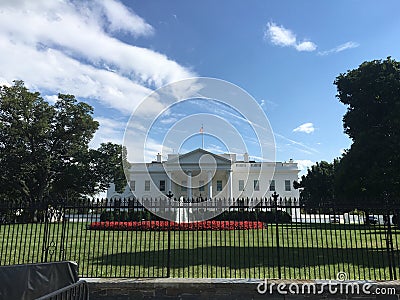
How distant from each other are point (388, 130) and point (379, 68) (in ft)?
9.54

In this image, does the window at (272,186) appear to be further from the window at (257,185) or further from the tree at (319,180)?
the tree at (319,180)

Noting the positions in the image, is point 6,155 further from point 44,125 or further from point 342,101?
point 342,101

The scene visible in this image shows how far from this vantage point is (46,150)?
36.7 m

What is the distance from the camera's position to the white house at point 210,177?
171 feet

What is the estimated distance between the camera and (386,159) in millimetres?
13016

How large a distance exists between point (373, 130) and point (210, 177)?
38462mm

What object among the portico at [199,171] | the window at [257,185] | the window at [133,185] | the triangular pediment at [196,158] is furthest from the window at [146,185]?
the window at [257,185]

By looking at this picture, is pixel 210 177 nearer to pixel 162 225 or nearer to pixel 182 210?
pixel 182 210

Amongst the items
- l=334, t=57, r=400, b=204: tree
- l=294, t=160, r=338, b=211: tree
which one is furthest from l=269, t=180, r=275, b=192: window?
l=334, t=57, r=400, b=204: tree

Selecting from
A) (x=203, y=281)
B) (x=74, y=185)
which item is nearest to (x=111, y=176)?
(x=74, y=185)

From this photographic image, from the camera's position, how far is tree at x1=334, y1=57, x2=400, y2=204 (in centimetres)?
1304

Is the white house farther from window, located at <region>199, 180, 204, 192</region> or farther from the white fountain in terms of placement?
the white fountain

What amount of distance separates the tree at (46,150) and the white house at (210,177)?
448 inches

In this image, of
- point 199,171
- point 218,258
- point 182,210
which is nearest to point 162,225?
point 182,210
